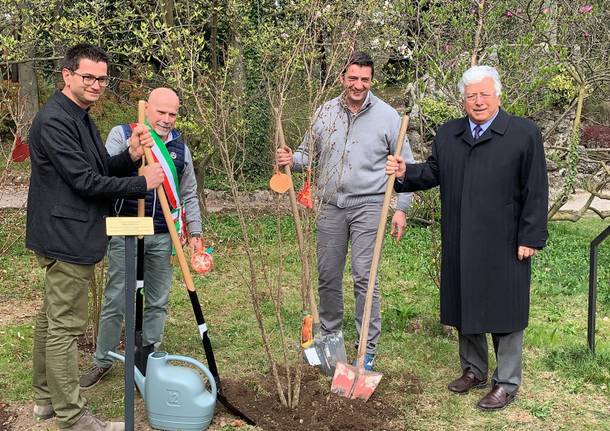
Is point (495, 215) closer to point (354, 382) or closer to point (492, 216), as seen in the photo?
point (492, 216)

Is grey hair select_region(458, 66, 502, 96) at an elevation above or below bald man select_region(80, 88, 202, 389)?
above

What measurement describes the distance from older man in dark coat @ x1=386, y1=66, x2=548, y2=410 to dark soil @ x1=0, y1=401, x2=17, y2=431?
254cm

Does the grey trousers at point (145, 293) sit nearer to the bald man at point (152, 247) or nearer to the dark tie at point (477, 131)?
the bald man at point (152, 247)

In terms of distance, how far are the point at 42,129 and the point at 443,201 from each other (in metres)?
2.30

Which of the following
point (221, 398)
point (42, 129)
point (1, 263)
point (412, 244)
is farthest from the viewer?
point (412, 244)

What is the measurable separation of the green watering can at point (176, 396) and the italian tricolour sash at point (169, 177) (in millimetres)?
919

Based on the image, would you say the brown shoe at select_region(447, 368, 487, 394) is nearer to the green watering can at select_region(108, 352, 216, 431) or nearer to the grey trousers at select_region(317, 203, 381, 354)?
the grey trousers at select_region(317, 203, 381, 354)

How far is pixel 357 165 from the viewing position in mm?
4133

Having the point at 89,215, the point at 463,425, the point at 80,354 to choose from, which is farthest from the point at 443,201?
→ the point at 80,354

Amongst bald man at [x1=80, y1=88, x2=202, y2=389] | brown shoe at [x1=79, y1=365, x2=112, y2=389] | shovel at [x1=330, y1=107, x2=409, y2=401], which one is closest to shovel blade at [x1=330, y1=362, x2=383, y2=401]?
shovel at [x1=330, y1=107, x2=409, y2=401]

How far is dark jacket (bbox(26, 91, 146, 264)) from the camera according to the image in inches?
123

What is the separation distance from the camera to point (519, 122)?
374 centimetres

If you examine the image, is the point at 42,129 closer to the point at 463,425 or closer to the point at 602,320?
the point at 463,425

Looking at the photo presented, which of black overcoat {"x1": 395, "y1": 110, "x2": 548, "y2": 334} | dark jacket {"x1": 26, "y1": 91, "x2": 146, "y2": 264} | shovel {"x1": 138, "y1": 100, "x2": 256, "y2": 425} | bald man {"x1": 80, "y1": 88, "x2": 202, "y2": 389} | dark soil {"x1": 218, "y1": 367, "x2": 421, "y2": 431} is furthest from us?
bald man {"x1": 80, "y1": 88, "x2": 202, "y2": 389}
